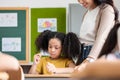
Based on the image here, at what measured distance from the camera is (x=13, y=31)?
3.92 m

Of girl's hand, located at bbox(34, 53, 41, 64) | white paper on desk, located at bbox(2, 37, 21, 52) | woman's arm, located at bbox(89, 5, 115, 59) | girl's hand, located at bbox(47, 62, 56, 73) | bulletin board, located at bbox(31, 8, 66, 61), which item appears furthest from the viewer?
white paper on desk, located at bbox(2, 37, 21, 52)

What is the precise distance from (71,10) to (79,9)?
0.12 metres

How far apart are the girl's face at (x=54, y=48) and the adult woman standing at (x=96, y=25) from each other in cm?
63

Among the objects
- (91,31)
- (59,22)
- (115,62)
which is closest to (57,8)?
(59,22)

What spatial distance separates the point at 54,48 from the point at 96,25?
0.86m

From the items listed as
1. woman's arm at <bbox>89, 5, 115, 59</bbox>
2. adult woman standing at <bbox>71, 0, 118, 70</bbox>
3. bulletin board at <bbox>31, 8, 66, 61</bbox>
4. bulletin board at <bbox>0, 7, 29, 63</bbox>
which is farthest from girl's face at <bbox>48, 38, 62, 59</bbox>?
bulletin board at <bbox>0, 7, 29, 63</bbox>

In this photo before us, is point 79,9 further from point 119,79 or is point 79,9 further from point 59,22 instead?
point 119,79

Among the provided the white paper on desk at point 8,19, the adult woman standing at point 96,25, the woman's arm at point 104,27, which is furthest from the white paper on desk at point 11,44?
the woman's arm at point 104,27

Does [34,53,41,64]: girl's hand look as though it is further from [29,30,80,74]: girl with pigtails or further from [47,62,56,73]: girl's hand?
[47,62,56,73]: girl's hand

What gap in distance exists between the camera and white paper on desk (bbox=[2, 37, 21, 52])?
3.88 metres

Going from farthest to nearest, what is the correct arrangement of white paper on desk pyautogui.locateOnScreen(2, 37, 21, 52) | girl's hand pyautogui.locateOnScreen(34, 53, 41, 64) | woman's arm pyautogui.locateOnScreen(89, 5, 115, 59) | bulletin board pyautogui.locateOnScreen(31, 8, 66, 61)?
white paper on desk pyautogui.locateOnScreen(2, 37, 21, 52)
bulletin board pyautogui.locateOnScreen(31, 8, 66, 61)
girl's hand pyautogui.locateOnScreen(34, 53, 41, 64)
woman's arm pyautogui.locateOnScreen(89, 5, 115, 59)

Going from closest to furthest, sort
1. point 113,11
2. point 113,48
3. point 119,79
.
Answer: point 119,79, point 113,48, point 113,11

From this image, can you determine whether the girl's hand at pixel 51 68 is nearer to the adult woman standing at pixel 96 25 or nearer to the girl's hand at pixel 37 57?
the girl's hand at pixel 37 57

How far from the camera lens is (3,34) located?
390 cm
